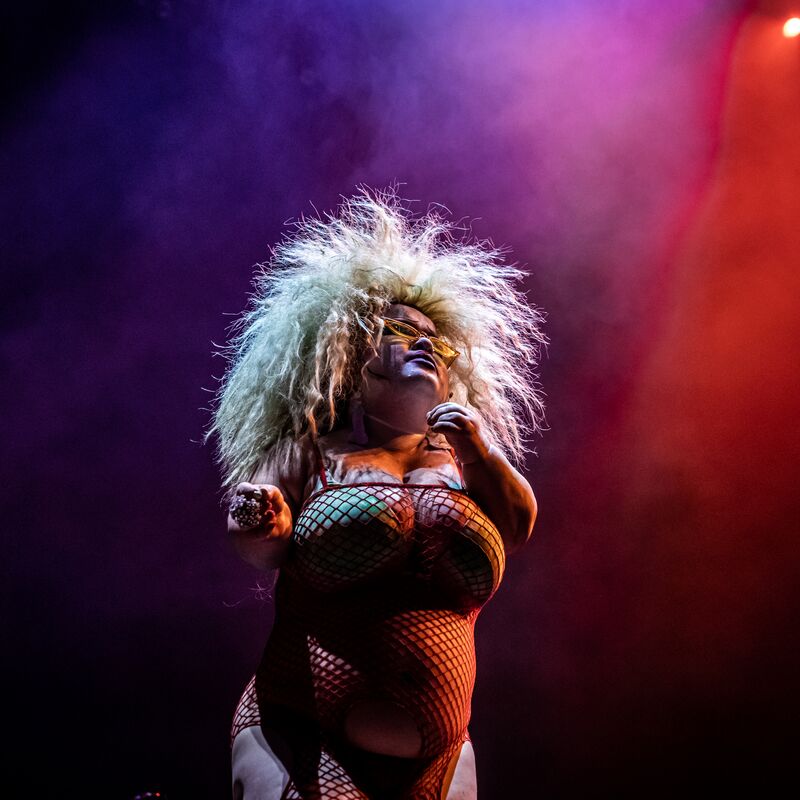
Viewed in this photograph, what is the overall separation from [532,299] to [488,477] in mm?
1266

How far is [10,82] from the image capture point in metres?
2.18

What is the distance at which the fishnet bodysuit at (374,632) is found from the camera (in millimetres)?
1066

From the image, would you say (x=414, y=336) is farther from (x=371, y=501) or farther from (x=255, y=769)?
(x=255, y=769)

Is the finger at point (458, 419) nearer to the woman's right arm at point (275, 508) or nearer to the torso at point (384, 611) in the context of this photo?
the torso at point (384, 611)

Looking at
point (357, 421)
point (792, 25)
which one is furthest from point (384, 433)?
point (792, 25)

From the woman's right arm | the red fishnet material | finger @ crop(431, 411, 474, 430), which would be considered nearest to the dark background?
the woman's right arm

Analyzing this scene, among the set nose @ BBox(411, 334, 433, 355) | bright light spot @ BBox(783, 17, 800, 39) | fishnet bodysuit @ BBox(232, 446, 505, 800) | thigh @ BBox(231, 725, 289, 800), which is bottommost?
thigh @ BBox(231, 725, 289, 800)

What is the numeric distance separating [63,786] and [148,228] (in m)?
1.71

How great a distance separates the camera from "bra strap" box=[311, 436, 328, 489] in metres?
1.27

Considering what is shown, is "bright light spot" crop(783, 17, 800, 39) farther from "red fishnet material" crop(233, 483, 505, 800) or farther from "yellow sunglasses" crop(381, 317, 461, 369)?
"red fishnet material" crop(233, 483, 505, 800)

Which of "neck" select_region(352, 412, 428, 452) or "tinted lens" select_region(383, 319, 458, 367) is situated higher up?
"tinted lens" select_region(383, 319, 458, 367)

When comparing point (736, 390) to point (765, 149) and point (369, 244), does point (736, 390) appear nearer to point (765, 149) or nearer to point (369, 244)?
point (765, 149)

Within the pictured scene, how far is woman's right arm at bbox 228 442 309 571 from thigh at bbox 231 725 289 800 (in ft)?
0.95

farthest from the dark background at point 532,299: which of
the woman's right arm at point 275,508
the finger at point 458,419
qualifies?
the finger at point 458,419
